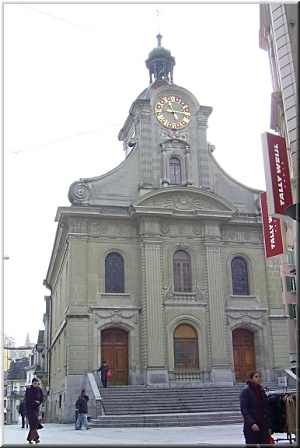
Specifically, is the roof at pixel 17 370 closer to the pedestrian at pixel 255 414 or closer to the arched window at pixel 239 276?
the arched window at pixel 239 276

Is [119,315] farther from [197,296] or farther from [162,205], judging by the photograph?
[162,205]

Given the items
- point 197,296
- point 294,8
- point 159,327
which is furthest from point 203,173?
point 294,8

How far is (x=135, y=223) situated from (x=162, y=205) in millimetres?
1718

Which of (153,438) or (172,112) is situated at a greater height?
(172,112)

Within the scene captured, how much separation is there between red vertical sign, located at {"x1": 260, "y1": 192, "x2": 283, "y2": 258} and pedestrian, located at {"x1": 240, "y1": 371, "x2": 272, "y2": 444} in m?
9.87

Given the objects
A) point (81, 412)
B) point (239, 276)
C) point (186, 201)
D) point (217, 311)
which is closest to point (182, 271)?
point (217, 311)

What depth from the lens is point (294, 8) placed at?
1316 cm

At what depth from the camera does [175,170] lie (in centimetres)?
3369

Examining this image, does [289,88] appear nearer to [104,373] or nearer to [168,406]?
[168,406]

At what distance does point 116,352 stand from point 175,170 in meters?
10.6

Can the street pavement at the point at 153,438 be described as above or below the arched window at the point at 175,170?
below

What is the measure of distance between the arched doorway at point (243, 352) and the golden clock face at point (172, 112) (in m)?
12.0

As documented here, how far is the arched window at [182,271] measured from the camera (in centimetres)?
3159

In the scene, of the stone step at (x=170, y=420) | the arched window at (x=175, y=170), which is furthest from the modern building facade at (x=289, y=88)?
the arched window at (x=175, y=170)
